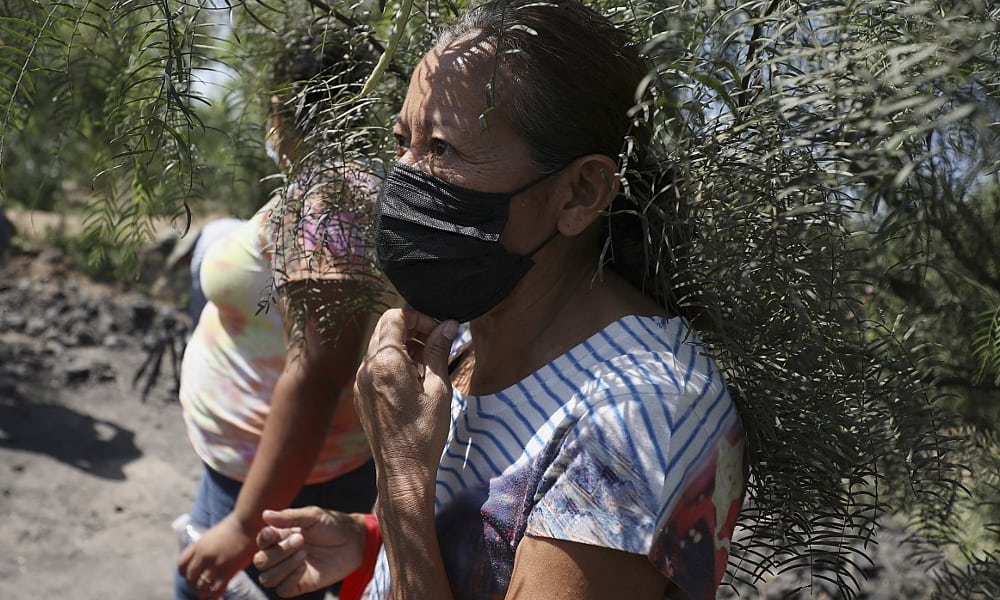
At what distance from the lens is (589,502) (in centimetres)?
123

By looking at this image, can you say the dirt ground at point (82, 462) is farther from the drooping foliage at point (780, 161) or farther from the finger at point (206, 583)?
the drooping foliage at point (780, 161)

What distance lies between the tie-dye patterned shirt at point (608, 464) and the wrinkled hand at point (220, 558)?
1.01 metres

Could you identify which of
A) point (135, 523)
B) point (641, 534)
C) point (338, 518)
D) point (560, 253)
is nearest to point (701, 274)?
point (560, 253)

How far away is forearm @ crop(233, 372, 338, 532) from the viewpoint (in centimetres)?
227

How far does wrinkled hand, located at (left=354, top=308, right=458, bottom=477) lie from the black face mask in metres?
0.06

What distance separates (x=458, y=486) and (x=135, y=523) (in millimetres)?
4665

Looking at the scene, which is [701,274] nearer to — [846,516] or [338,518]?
[846,516]

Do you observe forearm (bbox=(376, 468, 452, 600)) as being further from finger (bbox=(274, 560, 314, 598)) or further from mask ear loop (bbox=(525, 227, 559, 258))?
finger (bbox=(274, 560, 314, 598))

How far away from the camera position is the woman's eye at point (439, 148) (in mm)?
1431

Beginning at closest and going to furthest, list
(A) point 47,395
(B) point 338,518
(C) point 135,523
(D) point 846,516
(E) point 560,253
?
(D) point 846,516 < (E) point 560,253 < (B) point 338,518 < (C) point 135,523 < (A) point 47,395

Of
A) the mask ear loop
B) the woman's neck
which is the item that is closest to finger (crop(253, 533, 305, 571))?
the woman's neck

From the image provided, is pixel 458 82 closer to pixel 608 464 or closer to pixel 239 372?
pixel 608 464

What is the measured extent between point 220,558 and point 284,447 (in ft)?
0.99

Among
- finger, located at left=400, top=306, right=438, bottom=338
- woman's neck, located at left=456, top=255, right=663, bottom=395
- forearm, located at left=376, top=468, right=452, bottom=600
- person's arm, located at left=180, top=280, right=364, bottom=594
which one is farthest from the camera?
person's arm, located at left=180, top=280, right=364, bottom=594
